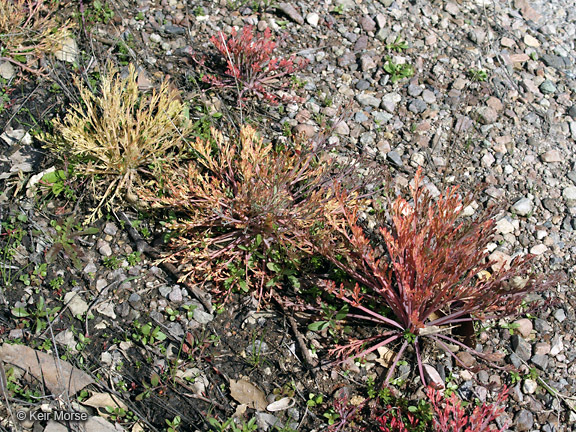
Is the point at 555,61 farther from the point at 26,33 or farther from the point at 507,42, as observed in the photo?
the point at 26,33

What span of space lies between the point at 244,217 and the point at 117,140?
960 millimetres

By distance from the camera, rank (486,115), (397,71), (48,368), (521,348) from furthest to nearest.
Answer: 1. (397,71)
2. (486,115)
3. (521,348)
4. (48,368)

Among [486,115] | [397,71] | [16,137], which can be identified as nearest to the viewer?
[16,137]

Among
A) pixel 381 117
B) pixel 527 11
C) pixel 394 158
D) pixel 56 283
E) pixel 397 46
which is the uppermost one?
pixel 527 11

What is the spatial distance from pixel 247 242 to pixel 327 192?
63cm

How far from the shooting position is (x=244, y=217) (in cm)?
333

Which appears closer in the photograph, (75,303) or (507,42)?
(75,303)

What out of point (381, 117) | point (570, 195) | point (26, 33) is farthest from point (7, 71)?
point (570, 195)

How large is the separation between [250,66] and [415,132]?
1.39 meters

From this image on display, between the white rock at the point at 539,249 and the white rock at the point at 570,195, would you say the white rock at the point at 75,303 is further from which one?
the white rock at the point at 570,195

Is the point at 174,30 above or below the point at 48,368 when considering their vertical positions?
above

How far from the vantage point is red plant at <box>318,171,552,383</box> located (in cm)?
301

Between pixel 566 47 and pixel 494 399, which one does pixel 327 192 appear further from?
pixel 566 47

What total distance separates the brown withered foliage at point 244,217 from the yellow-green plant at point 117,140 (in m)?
0.19
